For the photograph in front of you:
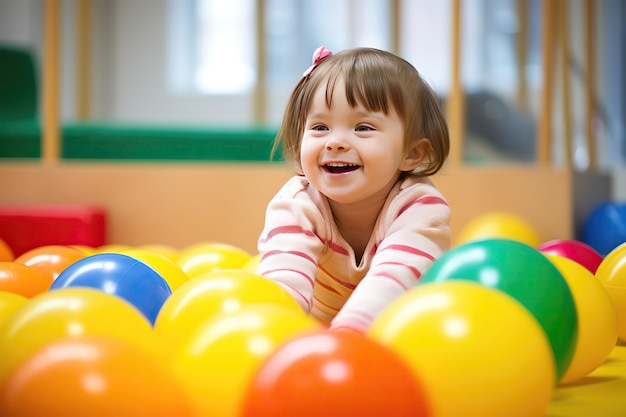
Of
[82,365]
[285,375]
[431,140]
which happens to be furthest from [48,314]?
[431,140]

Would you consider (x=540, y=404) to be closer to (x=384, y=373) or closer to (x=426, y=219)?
(x=384, y=373)

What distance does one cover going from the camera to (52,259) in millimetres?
1750

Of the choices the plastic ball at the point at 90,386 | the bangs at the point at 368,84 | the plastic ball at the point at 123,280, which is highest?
the bangs at the point at 368,84

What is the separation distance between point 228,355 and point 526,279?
444 millimetres

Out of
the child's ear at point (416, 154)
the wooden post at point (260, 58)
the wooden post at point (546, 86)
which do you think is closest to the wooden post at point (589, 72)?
the wooden post at point (546, 86)

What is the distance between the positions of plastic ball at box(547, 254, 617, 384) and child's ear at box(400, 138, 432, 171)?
308mm

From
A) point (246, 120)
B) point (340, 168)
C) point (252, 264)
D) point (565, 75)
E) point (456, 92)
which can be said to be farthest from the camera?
point (246, 120)

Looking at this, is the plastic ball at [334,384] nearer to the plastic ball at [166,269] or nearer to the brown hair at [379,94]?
the brown hair at [379,94]

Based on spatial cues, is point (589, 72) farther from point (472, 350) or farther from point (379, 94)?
point (472, 350)

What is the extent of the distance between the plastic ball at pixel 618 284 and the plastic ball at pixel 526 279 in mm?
349

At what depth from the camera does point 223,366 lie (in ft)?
2.87

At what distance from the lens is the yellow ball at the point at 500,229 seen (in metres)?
2.42

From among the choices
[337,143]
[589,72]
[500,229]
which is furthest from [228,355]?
[589,72]

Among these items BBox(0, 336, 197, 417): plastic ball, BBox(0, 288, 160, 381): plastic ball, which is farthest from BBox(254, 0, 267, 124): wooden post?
BBox(0, 336, 197, 417): plastic ball
